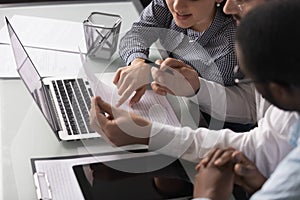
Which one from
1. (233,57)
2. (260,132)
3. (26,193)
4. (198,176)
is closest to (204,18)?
(233,57)

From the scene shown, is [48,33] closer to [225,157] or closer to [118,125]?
[118,125]

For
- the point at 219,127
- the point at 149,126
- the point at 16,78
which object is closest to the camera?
the point at 149,126

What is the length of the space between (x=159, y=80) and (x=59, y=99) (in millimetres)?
246

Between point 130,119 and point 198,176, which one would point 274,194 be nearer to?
point 198,176

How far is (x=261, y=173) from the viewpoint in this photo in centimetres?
123

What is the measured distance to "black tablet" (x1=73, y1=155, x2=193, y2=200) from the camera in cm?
123

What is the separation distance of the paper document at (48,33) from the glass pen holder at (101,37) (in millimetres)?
37

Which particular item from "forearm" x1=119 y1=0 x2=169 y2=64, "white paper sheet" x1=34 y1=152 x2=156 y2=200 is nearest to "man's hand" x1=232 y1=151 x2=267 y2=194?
"white paper sheet" x1=34 y1=152 x2=156 y2=200

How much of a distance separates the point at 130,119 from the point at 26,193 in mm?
278

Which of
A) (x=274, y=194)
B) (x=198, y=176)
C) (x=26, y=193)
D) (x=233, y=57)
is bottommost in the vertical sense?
(x=274, y=194)

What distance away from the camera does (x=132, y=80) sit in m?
1.53

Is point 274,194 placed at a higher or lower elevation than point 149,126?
lower

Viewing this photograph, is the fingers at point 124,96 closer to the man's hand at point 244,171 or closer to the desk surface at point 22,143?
the desk surface at point 22,143

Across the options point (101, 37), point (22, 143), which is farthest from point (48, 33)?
point (22, 143)
